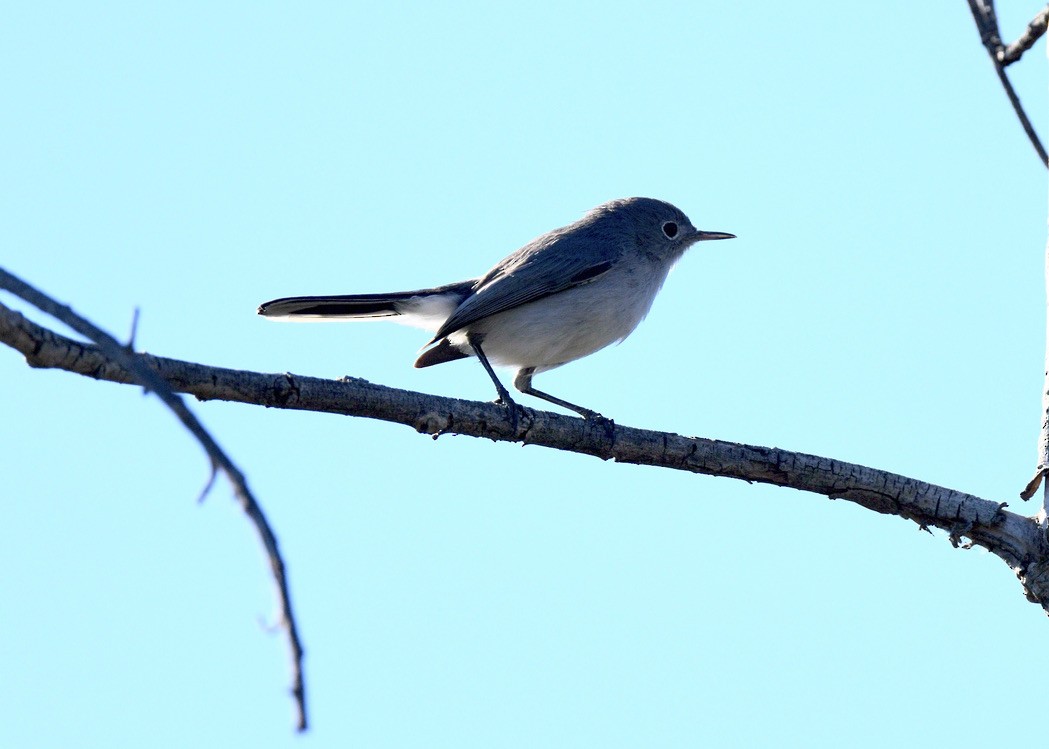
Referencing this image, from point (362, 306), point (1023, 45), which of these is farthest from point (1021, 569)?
point (362, 306)

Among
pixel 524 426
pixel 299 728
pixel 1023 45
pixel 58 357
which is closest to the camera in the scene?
pixel 299 728

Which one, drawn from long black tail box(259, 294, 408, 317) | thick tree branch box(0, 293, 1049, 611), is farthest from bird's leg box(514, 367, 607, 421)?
thick tree branch box(0, 293, 1049, 611)

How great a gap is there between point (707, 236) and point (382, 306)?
116 inches

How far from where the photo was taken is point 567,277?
767 centimetres

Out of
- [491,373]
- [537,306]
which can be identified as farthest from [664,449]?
[537,306]

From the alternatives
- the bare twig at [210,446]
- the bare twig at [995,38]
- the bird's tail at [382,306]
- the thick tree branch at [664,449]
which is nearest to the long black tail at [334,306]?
the bird's tail at [382,306]

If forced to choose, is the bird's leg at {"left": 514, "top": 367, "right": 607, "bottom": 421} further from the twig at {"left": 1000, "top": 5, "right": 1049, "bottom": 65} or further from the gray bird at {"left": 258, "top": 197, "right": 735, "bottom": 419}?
the twig at {"left": 1000, "top": 5, "right": 1049, "bottom": 65}

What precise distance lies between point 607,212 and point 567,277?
126cm

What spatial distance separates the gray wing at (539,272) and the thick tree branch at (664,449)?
210cm

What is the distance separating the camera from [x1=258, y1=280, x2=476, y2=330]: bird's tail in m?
6.79

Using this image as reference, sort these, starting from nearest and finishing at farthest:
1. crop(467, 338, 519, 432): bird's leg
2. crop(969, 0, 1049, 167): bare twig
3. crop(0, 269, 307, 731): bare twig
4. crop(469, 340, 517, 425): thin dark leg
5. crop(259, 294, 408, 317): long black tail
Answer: crop(0, 269, 307, 731): bare twig < crop(969, 0, 1049, 167): bare twig < crop(469, 340, 517, 425): thin dark leg < crop(467, 338, 519, 432): bird's leg < crop(259, 294, 408, 317): long black tail

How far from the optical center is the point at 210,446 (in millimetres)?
2043

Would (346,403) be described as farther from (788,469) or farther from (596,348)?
(596,348)

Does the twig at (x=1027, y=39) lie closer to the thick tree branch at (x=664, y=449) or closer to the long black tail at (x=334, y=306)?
the thick tree branch at (x=664, y=449)
